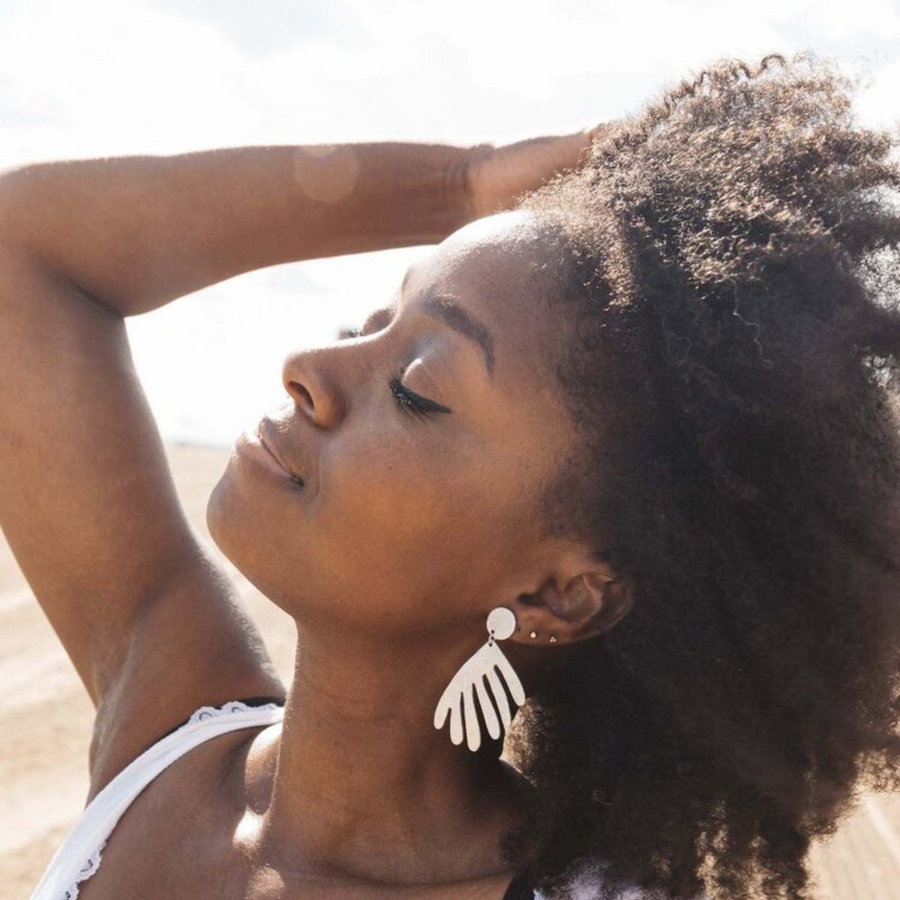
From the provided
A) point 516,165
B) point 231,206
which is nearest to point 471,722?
point 516,165

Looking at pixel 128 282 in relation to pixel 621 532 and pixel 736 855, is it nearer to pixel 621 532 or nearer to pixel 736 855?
pixel 621 532

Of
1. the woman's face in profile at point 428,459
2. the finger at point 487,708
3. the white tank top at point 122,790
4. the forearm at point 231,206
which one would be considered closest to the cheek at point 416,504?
the woman's face in profile at point 428,459

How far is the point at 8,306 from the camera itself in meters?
2.68

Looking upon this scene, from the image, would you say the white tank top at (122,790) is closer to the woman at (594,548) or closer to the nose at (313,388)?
the woman at (594,548)

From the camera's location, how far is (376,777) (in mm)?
2344

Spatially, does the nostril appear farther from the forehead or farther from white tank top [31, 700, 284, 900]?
white tank top [31, 700, 284, 900]

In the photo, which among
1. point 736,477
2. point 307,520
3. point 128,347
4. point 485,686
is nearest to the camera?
point 736,477

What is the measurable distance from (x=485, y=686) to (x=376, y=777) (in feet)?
0.90

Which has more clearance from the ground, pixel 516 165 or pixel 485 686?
pixel 516 165

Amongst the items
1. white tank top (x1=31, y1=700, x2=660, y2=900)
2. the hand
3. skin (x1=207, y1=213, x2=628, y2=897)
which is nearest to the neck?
skin (x1=207, y1=213, x2=628, y2=897)

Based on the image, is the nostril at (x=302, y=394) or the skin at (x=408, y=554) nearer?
the skin at (x=408, y=554)

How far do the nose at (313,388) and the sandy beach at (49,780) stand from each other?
2.39 meters

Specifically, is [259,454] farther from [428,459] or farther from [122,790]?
[122,790]

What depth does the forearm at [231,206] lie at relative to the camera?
9.29 feet
